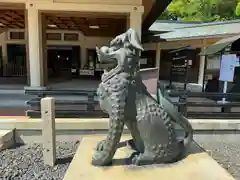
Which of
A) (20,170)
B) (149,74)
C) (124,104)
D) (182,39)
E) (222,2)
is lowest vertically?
(20,170)

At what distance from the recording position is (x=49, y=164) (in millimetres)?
3438

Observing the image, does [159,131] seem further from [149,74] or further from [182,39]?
[182,39]

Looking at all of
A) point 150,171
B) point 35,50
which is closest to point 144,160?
point 150,171

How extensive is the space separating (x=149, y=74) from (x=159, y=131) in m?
0.66

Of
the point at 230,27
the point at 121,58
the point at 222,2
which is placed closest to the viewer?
the point at 121,58

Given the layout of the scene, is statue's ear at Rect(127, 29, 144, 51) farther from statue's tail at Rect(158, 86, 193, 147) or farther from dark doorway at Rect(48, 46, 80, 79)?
dark doorway at Rect(48, 46, 80, 79)

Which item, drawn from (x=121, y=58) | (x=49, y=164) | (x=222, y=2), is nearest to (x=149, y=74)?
(x=121, y=58)

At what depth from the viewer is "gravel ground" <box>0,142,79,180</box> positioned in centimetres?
315

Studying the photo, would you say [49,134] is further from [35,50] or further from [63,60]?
[63,60]

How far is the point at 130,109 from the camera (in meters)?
2.33

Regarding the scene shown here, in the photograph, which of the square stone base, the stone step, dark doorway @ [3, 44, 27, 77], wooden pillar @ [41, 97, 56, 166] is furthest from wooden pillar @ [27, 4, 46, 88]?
dark doorway @ [3, 44, 27, 77]

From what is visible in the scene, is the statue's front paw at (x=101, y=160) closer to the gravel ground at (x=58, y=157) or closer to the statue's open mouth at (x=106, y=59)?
the statue's open mouth at (x=106, y=59)

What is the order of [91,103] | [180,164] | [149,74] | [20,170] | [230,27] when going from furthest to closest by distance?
[230,27]
[91,103]
[20,170]
[149,74]
[180,164]

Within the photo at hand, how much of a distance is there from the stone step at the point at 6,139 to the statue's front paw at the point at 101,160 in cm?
204
